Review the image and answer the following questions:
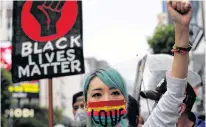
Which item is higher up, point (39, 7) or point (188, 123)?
point (39, 7)

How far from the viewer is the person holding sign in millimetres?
2068

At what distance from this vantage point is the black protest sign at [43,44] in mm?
4500

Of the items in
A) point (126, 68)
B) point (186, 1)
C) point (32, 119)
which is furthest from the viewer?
point (32, 119)

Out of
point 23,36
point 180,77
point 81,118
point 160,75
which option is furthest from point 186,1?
point 23,36

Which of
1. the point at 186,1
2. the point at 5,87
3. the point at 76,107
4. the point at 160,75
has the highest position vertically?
the point at 186,1

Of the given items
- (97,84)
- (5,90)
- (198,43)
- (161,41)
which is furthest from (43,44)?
(5,90)

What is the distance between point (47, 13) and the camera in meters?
4.77

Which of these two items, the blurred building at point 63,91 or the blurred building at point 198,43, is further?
the blurred building at point 63,91

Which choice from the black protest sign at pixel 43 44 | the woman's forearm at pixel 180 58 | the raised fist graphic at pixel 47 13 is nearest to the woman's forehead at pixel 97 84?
the woman's forearm at pixel 180 58

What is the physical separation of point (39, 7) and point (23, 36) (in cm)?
33

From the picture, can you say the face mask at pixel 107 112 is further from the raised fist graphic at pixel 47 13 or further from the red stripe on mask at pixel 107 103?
the raised fist graphic at pixel 47 13

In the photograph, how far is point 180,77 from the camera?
85.0 inches

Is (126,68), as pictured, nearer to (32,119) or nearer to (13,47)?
(13,47)

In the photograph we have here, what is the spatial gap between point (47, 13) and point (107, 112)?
2553 mm
